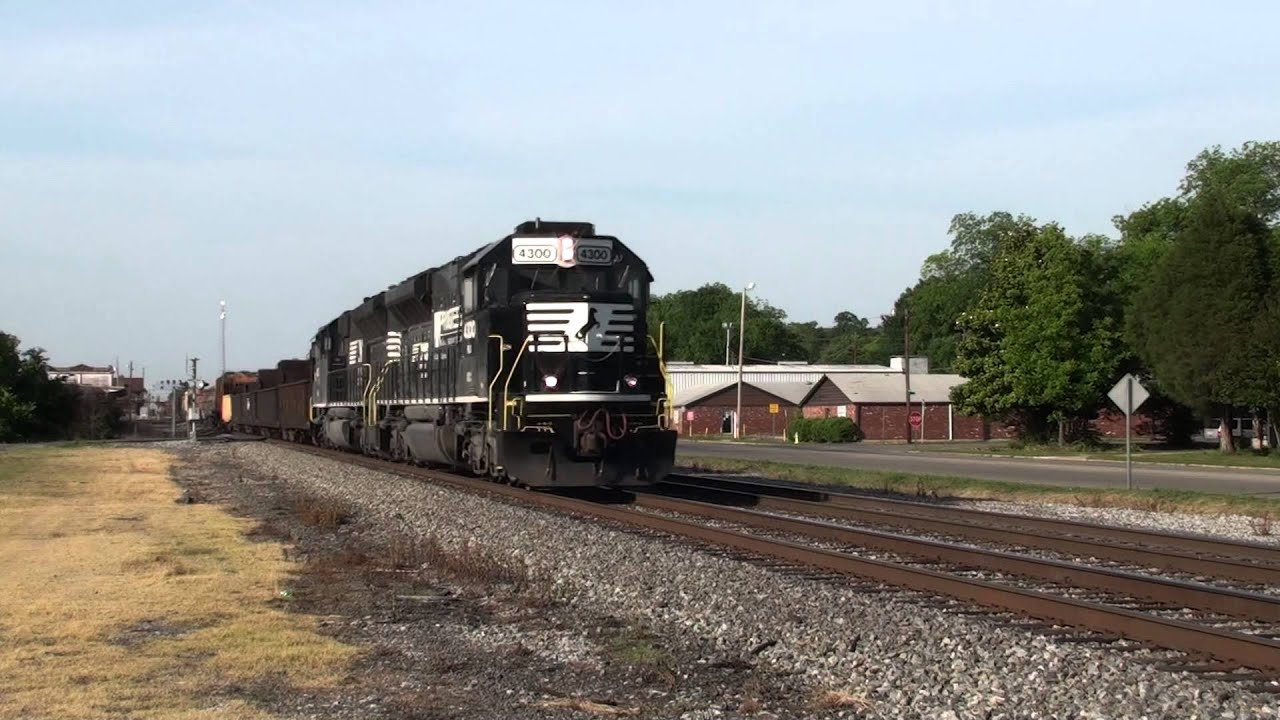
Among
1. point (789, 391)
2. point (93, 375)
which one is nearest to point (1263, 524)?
point (789, 391)

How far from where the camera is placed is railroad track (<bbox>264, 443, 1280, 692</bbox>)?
24.8ft

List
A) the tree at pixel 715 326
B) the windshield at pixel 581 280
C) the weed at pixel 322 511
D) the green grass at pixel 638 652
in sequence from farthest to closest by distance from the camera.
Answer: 1. the tree at pixel 715 326
2. the windshield at pixel 581 280
3. the weed at pixel 322 511
4. the green grass at pixel 638 652

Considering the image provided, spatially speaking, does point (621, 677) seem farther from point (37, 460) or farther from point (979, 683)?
point (37, 460)

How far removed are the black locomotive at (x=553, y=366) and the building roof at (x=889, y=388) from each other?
53.5 meters

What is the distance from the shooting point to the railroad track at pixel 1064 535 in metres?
11.7

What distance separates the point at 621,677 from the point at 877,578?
163 inches

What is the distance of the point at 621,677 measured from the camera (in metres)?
7.41

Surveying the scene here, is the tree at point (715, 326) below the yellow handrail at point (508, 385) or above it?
above

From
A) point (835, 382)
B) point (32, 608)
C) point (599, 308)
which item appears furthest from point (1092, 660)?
point (835, 382)

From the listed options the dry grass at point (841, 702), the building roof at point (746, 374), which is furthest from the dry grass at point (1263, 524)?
the building roof at point (746, 374)

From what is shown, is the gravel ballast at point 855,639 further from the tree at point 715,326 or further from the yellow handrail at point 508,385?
the tree at point 715,326

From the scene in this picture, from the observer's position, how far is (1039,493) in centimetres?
2280

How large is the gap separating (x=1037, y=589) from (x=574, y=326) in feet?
29.7

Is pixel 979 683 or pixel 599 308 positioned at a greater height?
pixel 599 308
